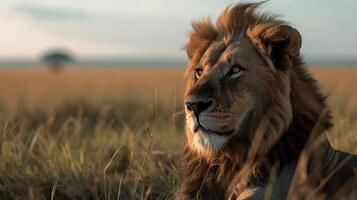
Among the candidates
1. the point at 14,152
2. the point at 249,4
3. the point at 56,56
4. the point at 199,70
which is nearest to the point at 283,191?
the point at 199,70

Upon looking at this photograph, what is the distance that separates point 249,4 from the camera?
14.1 feet

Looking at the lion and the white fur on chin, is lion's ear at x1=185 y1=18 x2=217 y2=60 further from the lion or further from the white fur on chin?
the white fur on chin

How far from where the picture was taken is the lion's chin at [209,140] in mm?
3719

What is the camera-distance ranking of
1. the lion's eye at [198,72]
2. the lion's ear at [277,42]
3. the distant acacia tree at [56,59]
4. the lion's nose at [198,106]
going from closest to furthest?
the lion's nose at [198,106], the lion's ear at [277,42], the lion's eye at [198,72], the distant acacia tree at [56,59]

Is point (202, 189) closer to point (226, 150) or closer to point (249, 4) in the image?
point (226, 150)

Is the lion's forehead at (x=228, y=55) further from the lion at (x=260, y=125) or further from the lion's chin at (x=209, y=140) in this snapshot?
the lion's chin at (x=209, y=140)

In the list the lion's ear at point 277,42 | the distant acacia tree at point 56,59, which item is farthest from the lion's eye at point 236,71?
the distant acacia tree at point 56,59

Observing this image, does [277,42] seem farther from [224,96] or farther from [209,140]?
[209,140]

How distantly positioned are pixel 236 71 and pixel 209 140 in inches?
16.5

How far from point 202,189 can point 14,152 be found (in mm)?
1941

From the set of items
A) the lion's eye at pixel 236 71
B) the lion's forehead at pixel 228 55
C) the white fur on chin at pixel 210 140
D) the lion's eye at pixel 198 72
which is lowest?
the white fur on chin at pixel 210 140

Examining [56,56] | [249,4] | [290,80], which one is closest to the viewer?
[290,80]

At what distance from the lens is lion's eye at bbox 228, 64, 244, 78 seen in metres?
3.86

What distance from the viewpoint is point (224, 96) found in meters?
3.73
